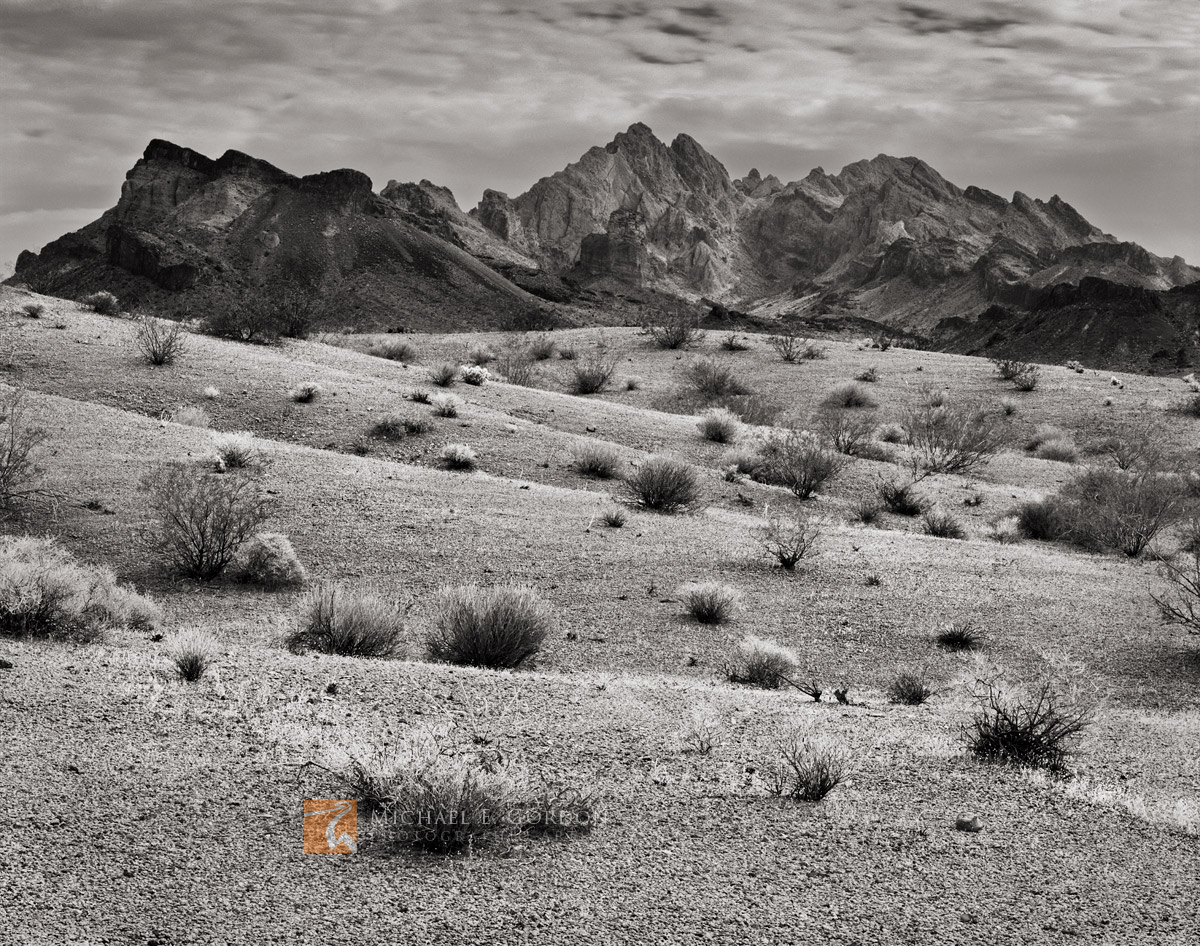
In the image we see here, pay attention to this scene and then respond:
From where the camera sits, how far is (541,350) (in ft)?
147

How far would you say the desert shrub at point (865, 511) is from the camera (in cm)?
2034

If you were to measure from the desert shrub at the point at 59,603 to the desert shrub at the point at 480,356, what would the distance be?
3128 centimetres

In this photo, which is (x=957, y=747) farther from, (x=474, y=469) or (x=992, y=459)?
(x=992, y=459)

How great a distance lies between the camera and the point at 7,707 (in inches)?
257

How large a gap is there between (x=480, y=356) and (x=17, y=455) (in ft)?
92.7

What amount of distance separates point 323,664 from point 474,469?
39.0 ft

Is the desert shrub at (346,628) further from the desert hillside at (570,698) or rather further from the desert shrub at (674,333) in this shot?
the desert shrub at (674,333)

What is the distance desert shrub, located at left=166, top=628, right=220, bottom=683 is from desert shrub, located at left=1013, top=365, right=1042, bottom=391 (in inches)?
1490

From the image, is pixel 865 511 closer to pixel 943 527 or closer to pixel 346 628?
pixel 943 527

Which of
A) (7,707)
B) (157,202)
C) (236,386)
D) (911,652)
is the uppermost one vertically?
(157,202)

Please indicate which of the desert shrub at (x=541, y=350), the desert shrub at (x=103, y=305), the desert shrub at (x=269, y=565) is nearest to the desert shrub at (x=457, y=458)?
the desert shrub at (x=269, y=565)

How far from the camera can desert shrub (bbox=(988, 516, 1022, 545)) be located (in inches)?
781

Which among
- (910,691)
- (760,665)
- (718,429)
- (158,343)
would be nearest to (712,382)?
(718,429)

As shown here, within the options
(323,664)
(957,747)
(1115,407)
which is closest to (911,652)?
(957,747)
